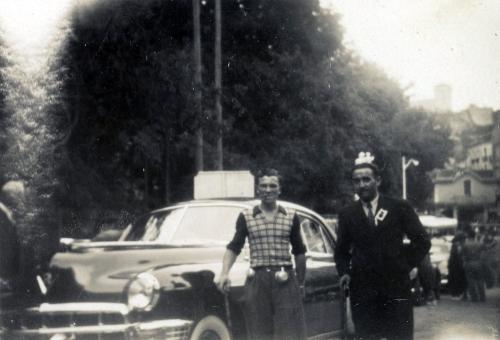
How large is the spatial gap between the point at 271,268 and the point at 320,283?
92.7 inches

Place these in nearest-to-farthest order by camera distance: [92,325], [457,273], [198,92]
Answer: [92,325]
[198,92]
[457,273]

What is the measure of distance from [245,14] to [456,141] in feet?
118

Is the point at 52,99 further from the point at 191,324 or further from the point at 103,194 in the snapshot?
the point at 191,324

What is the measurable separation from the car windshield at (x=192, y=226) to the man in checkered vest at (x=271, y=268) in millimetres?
1193

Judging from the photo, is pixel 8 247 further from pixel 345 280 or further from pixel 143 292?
pixel 345 280

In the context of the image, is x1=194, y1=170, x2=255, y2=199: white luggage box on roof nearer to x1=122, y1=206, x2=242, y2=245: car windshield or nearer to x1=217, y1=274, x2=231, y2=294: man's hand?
x1=122, y1=206, x2=242, y2=245: car windshield

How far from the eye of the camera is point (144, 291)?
6516 millimetres

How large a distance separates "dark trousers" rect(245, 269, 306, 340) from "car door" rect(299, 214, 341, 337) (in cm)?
188

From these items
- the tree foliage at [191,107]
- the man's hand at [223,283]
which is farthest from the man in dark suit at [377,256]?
the tree foliage at [191,107]

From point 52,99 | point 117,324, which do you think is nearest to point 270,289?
point 117,324

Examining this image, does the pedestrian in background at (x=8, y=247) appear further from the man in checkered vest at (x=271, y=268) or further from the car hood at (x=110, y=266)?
the man in checkered vest at (x=271, y=268)

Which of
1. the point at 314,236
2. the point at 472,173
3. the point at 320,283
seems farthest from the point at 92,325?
the point at 472,173

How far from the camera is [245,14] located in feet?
74.4

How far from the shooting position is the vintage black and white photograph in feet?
21.1
